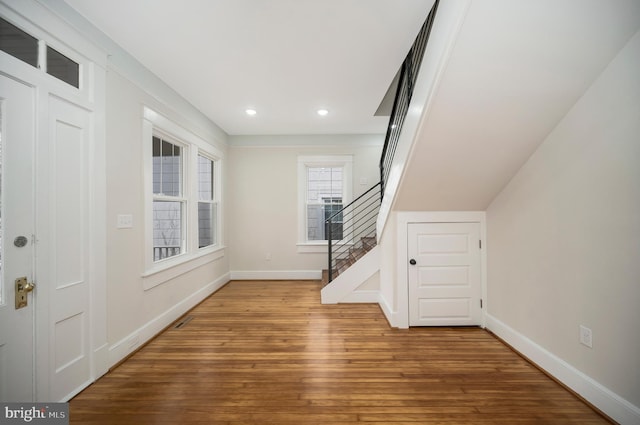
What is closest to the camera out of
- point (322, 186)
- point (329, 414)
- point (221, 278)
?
point (329, 414)

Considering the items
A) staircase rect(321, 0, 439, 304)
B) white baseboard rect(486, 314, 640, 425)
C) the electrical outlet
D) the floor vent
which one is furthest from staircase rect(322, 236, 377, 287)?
the electrical outlet

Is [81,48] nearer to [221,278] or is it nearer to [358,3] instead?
[358,3]

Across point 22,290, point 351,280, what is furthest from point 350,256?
point 22,290

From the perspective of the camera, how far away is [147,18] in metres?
1.95

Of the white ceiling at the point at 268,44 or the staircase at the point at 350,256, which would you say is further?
the staircase at the point at 350,256

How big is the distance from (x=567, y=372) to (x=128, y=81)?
4.27m

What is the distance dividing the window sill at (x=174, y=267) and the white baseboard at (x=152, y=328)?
37 centimetres

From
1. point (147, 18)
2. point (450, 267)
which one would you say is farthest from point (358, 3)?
point (450, 267)

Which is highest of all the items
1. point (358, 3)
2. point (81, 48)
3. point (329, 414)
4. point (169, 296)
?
point (358, 3)

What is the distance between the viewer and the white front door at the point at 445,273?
116 inches

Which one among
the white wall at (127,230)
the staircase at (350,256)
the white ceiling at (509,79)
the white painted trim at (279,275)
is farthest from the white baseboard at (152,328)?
the white ceiling at (509,79)

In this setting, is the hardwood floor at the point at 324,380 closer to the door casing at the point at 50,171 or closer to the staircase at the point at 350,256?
the door casing at the point at 50,171

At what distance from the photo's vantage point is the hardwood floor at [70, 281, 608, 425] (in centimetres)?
169

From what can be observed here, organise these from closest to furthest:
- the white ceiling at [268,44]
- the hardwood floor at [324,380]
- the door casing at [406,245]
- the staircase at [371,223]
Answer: the hardwood floor at [324,380] < the white ceiling at [268,44] < the staircase at [371,223] < the door casing at [406,245]
